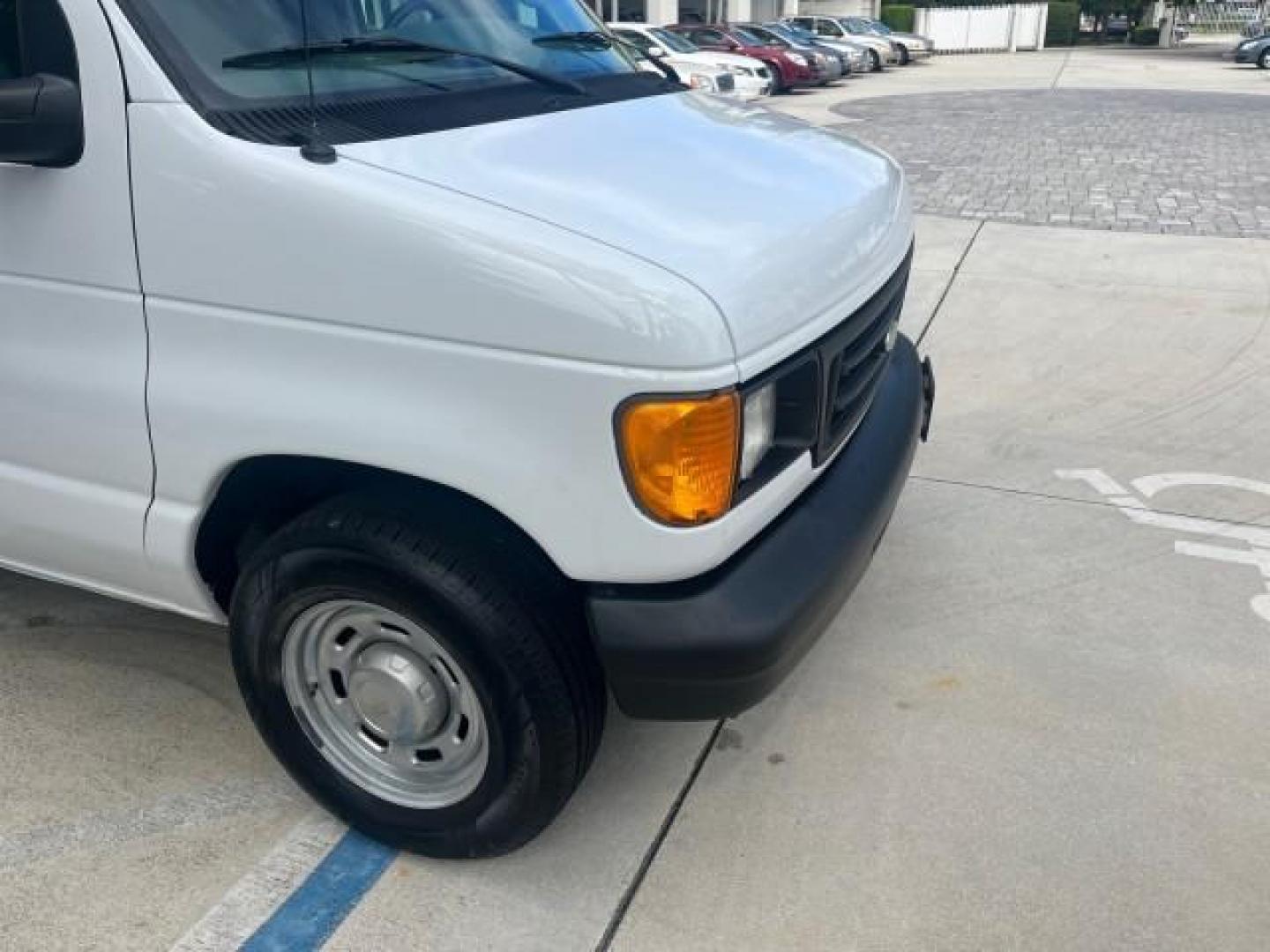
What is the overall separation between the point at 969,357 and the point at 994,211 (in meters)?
4.53

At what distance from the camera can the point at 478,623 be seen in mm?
2133

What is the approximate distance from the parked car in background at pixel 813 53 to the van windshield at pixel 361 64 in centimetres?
2391

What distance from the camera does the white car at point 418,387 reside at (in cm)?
197

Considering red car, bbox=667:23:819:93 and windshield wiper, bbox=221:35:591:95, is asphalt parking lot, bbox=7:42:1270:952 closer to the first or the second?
windshield wiper, bbox=221:35:591:95

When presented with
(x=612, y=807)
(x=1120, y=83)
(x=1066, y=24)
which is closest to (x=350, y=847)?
(x=612, y=807)

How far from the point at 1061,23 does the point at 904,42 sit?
18137mm

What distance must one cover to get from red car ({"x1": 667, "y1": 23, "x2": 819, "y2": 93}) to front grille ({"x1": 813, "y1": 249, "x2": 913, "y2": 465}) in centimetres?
2243

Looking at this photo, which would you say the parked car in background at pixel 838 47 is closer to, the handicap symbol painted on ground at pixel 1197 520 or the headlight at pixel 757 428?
the handicap symbol painted on ground at pixel 1197 520

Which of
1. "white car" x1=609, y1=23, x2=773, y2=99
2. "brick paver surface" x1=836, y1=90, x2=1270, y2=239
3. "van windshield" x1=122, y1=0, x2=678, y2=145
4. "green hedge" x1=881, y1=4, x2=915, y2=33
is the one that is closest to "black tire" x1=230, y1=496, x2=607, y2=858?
"van windshield" x1=122, y1=0, x2=678, y2=145

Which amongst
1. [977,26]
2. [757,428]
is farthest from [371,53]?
[977,26]

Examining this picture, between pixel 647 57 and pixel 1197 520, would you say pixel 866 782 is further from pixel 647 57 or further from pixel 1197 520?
pixel 647 57

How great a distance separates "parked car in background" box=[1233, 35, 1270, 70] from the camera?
32.4 meters

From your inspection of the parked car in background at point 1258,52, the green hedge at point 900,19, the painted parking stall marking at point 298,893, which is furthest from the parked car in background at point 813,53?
the painted parking stall marking at point 298,893

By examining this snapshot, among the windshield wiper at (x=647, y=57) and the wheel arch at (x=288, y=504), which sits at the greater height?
the windshield wiper at (x=647, y=57)
